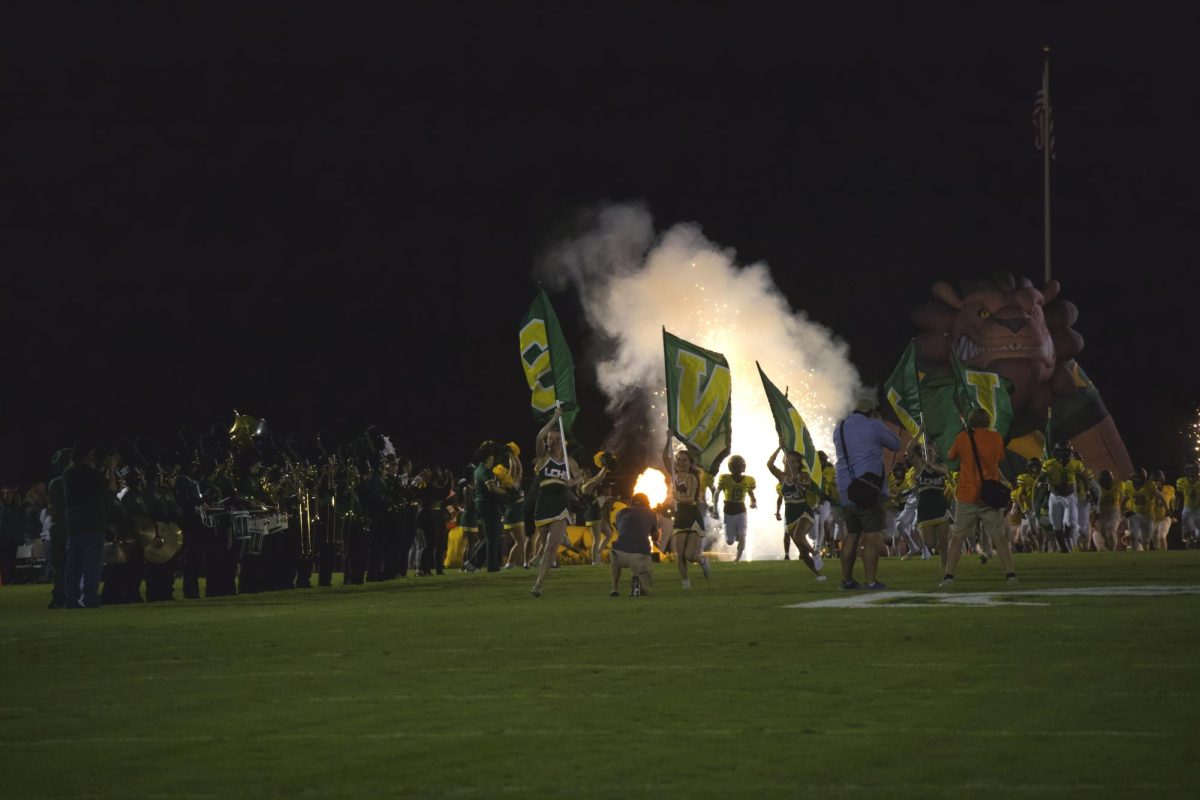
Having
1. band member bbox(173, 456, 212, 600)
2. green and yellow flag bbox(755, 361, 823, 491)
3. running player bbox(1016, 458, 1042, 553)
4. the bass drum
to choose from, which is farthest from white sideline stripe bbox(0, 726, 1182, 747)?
running player bbox(1016, 458, 1042, 553)

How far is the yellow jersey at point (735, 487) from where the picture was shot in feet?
110

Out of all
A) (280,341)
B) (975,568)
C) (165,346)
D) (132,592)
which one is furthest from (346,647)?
(280,341)

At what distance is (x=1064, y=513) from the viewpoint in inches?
1495

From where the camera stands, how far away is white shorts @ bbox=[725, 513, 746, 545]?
33688 millimetres

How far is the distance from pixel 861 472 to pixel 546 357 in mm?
6592

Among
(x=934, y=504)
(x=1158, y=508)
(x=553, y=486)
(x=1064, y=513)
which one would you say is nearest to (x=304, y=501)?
(x=553, y=486)

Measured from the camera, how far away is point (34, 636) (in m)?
16.8

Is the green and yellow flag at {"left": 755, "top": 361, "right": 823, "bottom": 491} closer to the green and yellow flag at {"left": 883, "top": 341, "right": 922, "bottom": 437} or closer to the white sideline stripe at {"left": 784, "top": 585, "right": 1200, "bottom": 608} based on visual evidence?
the green and yellow flag at {"left": 883, "top": 341, "right": 922, "bottom": 437}

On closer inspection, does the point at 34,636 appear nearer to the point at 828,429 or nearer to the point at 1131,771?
the point at 1131,771

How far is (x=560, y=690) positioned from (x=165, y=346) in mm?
45471

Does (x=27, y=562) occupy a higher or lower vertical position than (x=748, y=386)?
lower

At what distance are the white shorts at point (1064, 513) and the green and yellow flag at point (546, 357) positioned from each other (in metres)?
15.7

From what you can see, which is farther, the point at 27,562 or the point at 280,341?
the point at 280,341

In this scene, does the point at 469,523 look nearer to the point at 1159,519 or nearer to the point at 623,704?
the point at 1159,519
